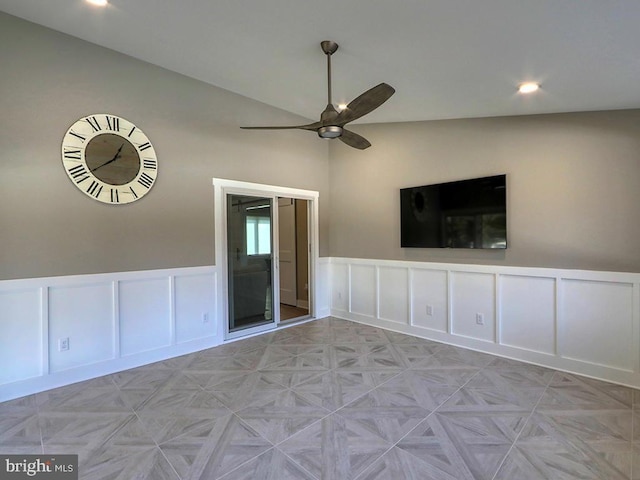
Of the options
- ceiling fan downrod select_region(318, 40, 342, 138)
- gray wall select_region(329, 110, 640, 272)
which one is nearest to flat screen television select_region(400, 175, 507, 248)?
gray wall select_region(329, 110, 640, 272)

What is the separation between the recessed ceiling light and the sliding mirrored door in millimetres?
3042

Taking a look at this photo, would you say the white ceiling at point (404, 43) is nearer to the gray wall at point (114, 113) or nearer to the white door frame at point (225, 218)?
the gray wall at point (114, 113)

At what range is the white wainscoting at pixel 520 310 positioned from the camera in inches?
113

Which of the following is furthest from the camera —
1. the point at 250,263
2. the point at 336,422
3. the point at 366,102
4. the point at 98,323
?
the point at 250,263

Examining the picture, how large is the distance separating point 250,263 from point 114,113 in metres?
2.23

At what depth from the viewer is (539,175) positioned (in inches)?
128

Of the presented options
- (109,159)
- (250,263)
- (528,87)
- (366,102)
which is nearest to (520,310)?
(528,87)

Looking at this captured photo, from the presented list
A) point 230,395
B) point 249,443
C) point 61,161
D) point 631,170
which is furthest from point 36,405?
point 631,170

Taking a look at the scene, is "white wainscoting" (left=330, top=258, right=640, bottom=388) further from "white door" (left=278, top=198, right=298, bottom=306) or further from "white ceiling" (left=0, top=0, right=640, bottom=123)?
"white door" (left=278, top=198, right=298, bottom=306)

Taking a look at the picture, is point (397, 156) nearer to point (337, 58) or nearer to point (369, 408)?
point (337, 58)

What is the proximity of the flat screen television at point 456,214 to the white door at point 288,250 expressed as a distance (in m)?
2.50

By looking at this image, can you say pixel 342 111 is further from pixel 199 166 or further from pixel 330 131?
pixel 199 166

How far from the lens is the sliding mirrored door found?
13.5 feet

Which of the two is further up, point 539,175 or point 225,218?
point 539,175
